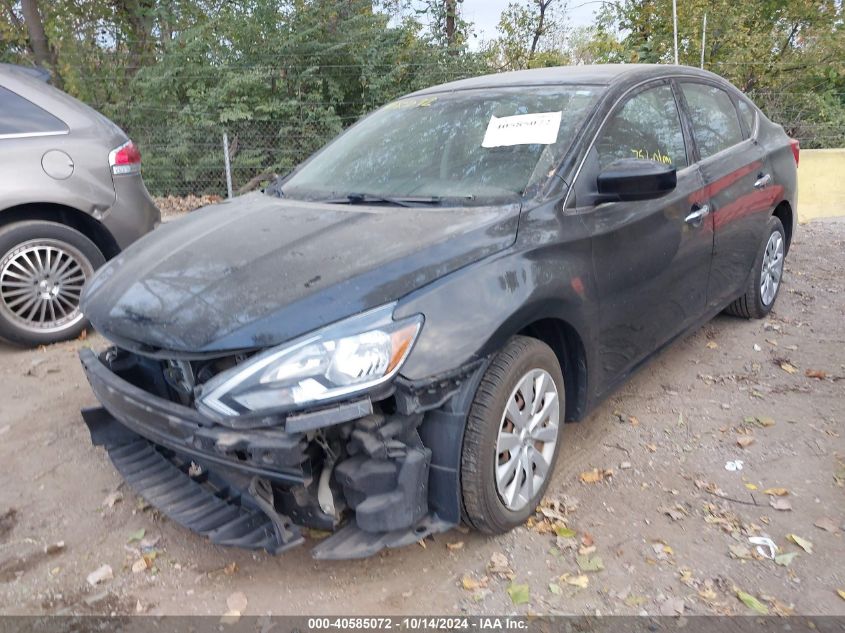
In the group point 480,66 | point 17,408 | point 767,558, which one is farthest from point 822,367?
point 480,66

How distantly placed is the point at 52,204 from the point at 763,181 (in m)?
4.57

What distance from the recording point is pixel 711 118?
4.36m

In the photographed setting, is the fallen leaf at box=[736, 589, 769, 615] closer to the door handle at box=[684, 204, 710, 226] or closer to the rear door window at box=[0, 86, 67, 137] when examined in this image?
the door handle at box=[684, 204, 710, 226]

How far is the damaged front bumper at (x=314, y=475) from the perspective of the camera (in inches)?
89.7

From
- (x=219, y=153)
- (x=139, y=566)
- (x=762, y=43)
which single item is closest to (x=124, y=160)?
(x=139, y=566)

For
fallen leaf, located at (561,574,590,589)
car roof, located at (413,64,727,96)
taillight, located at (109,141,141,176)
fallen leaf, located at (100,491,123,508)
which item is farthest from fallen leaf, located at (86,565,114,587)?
taillight, located at (109,141,141,176)

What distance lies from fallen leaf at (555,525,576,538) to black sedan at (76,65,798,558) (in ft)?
0.46

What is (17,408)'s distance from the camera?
161 inches

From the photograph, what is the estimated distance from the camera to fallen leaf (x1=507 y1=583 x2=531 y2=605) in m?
2.54

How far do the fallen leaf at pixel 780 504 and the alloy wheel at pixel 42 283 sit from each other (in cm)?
416

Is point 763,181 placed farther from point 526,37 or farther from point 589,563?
point 526,37

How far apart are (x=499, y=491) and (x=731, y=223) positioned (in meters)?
2.42

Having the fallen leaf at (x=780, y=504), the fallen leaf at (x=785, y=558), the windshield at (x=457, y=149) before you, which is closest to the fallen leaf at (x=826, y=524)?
the fallen leaf at (x=780, y=504)

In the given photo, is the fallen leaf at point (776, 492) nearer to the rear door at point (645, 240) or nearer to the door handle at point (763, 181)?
the rear door at point (645, 240)
